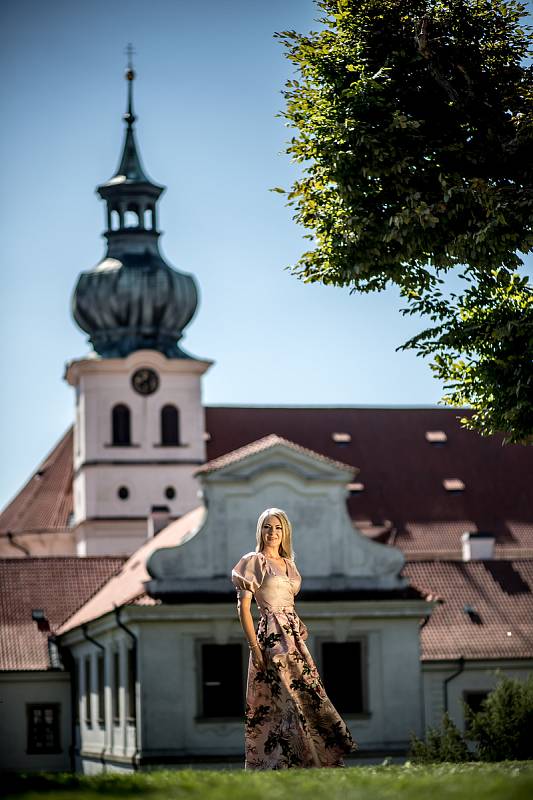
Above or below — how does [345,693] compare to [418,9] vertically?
below

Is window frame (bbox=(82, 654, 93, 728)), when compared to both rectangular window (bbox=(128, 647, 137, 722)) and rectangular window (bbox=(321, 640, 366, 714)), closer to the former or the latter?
rectangular window (bbox=(128, 647, 137, 722))

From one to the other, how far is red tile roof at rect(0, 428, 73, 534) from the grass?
5715cm

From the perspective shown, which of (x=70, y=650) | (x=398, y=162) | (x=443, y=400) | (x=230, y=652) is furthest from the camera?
(x=70, y=650)

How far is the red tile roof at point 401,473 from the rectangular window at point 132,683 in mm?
26430

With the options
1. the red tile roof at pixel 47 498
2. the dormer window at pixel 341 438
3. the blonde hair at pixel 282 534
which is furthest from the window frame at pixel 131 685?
the dormer window at pixel 341 438

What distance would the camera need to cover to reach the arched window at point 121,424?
227 feet

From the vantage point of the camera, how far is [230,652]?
38.1m

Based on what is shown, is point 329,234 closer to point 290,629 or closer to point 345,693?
point 290,629

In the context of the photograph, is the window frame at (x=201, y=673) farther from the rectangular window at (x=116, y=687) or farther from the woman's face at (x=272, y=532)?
the woman's face at (x=272, y=532)

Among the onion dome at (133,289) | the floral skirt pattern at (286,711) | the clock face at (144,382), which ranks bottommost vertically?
the floral skirt pattern at (286,711)

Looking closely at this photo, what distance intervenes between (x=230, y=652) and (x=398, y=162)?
20495mm

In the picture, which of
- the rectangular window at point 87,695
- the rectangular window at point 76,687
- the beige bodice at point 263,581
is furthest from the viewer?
the rectangular window at point 76,687

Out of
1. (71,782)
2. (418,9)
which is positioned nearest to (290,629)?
(71,782)

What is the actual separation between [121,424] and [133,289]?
6.05 m
